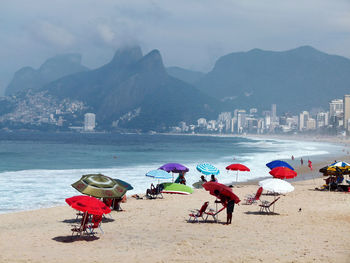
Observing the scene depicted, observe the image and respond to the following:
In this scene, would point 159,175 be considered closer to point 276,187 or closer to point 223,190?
point 276,187

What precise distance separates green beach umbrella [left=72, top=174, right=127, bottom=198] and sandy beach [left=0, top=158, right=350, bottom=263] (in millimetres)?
1175

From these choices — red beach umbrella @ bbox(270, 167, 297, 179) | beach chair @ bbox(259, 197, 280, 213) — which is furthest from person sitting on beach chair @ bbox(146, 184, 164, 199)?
red beach umbrella @ bbox(270, 167, 297, 179)

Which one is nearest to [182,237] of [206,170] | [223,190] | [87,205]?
[223,190]

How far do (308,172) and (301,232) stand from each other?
80.4ft

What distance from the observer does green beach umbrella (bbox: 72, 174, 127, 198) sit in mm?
12391

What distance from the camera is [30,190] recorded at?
24.2 meters

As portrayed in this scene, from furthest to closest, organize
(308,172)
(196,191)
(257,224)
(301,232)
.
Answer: (308,172) → (196,191) → (257,224) → (301,232)

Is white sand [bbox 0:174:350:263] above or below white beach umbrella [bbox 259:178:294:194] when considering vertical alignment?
below

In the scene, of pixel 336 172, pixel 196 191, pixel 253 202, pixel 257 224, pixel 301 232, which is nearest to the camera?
pixel 301 232

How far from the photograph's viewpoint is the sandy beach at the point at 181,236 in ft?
32.4

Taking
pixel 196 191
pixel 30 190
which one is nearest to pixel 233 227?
pixel 196 191

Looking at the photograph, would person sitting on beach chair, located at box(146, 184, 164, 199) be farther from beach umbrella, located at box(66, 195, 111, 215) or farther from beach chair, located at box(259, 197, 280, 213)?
beach umbrella, located at box(66, 195, 111, 215)

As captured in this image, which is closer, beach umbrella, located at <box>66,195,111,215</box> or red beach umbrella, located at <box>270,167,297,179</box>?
beach umbrella, located at <box>66,195,111,215</box>

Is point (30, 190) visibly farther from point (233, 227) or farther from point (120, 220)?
point (233, 227)
